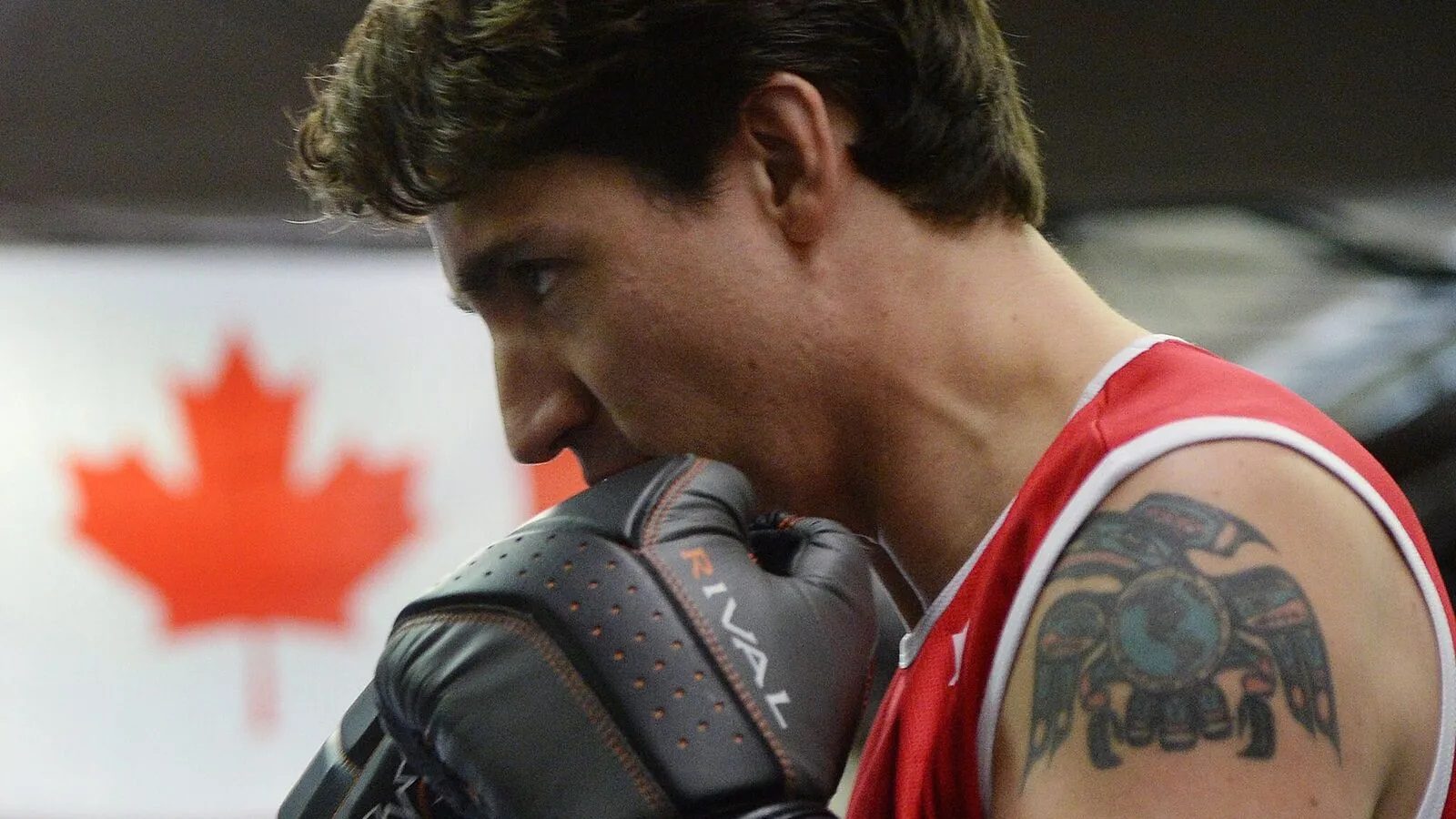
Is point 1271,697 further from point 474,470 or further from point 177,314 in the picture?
point 177,314

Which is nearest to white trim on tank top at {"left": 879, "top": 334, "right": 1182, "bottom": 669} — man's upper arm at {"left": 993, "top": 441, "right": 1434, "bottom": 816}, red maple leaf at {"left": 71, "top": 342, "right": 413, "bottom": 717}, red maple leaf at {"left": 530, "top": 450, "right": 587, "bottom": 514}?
man's upper arm at {"left": 993, "top": 441, "right": 1434, "bottom": 816}

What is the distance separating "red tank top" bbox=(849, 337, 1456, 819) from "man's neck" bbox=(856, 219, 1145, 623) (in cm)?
3

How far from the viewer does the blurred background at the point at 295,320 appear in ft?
8.14

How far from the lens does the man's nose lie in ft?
2.91

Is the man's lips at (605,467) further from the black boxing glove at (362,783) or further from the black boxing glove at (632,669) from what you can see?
the black boxing glove at (362,783)

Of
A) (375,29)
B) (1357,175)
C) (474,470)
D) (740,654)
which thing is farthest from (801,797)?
(1357,175)

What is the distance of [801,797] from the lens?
70 cm

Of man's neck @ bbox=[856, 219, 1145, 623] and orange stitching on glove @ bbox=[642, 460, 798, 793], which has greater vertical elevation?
man's neck @ bbox=[856, 219, 1145, 623]

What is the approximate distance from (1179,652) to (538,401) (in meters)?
0.43

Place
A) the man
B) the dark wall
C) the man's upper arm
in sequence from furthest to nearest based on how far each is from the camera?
the dark wall
the man
the man's upper arm

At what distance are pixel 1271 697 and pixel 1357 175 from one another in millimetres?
2171

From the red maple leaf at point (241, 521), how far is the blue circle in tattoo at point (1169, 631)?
2104 millimetres

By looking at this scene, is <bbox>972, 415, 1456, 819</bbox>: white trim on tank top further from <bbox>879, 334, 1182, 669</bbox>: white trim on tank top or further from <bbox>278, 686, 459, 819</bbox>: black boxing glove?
→ <bbox>278, 686, 459, 819</bbox>: black boxing glove

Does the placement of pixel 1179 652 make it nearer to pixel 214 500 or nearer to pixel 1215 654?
pixel 1215 654
